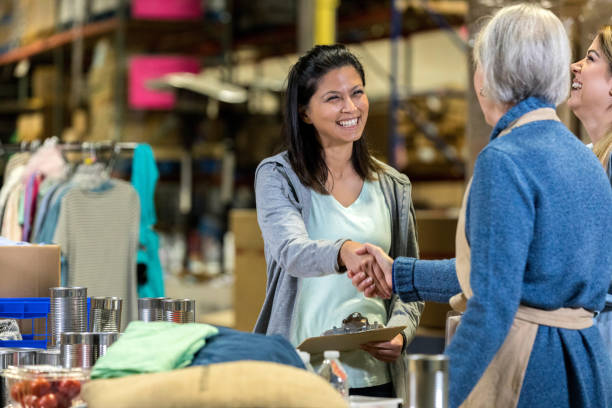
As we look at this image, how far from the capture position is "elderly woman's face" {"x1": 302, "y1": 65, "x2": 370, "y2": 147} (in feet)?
8.57

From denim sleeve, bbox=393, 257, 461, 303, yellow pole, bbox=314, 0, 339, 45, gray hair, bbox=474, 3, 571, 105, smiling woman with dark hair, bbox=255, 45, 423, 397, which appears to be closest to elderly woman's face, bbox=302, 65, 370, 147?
smiling woman with dark hair, bbox=255, 45, 423, 397

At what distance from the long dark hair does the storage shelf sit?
6.36m

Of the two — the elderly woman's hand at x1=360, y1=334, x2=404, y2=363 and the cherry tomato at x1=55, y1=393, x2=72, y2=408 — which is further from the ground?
the cherry tomato at x1=55, y1=393, x2=72, y2=408

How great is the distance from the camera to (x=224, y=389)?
154 cm

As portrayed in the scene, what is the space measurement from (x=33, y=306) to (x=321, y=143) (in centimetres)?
94

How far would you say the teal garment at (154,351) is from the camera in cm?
167

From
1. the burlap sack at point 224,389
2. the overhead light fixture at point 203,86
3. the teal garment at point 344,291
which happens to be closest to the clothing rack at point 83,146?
the teal garment at point 344,291

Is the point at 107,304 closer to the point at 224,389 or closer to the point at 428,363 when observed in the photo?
the point at 224,389

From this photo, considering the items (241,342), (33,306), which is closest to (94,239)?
(33,306)

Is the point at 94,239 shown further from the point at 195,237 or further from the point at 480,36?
the point at 195,237

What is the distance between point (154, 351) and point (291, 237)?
29.7 inches

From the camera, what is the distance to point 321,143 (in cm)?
270

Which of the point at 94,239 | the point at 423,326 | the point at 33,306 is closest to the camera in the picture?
the point at 33,306

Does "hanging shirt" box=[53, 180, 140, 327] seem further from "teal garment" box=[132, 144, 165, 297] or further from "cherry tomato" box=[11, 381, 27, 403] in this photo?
"cherry tomato" box=[11, 381, 27, 403]
